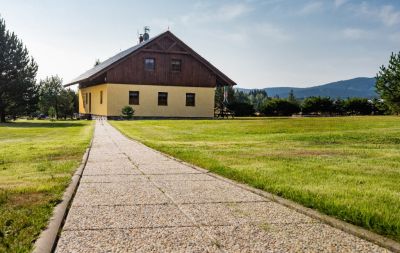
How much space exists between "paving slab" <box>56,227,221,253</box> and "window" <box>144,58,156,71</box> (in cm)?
3425

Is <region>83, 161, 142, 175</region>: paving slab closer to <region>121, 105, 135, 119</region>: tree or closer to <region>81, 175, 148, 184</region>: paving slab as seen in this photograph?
<region>81, 175, 148, 184</region>: paving slab

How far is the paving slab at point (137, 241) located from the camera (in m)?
3.60

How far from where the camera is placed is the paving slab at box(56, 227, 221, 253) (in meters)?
3.60

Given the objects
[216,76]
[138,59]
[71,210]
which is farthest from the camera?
[216,76]

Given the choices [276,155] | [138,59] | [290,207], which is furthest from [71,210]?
[138,59]

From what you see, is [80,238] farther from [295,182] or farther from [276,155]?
[276,155]

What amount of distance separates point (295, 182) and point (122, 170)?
3.40m

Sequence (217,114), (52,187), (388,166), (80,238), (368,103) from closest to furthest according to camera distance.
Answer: (80,238) < (52,187) < (388,166) < (217,114) < (368,103)

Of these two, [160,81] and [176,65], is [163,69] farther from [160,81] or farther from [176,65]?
[176,65]

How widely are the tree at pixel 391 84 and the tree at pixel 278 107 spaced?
47.0ft

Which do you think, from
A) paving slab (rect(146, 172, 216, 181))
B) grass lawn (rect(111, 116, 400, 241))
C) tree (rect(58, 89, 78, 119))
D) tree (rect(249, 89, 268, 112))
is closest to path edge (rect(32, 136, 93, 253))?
paving slab (rect(146, 172, 216, 181))

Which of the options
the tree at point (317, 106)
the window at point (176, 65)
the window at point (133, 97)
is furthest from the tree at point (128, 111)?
the tree at point (317, 106)

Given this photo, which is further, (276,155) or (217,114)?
(217,114)

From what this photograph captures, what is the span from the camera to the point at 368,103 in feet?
160
